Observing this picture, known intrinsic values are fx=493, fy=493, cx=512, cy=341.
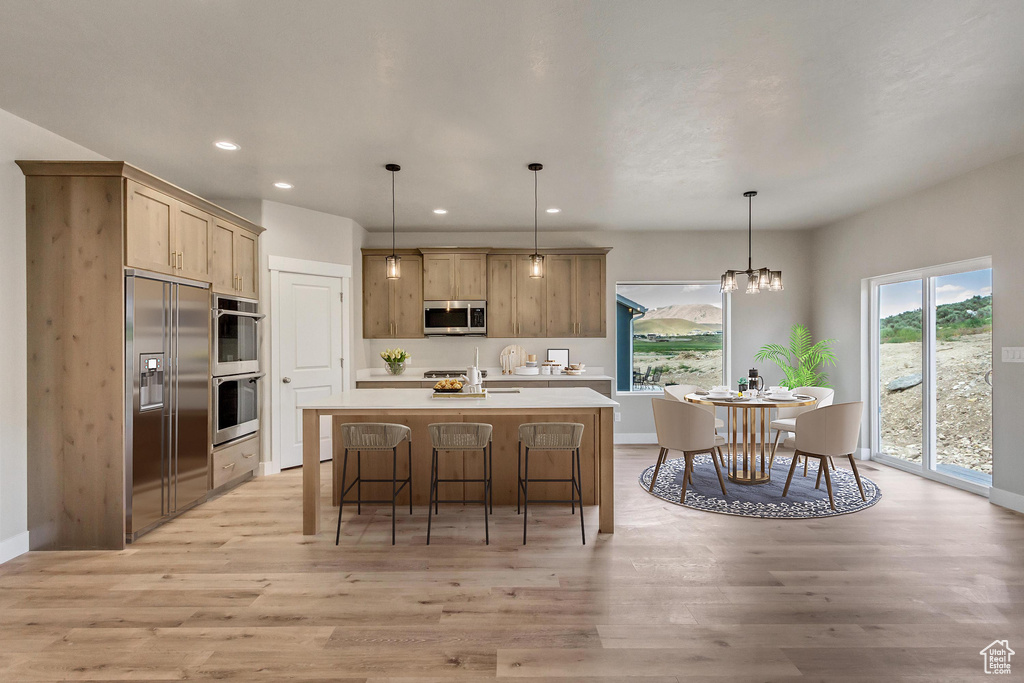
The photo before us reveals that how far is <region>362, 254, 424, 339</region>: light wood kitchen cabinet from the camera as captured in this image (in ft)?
20.2

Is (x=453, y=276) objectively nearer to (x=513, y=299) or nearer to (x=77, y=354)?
(x=513, y=299)

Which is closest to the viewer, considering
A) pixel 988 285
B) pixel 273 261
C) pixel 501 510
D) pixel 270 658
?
pixel 270 658

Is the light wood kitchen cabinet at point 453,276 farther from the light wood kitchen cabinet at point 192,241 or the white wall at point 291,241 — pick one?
the light wood kitchen cabinet at point 192,241

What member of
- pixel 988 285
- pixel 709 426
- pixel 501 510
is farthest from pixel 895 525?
pixel 501 510

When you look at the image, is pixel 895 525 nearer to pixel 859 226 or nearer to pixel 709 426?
pixel 709 426

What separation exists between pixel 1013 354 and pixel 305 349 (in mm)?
6292

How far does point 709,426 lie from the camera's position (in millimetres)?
4027

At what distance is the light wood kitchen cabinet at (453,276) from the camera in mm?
6102

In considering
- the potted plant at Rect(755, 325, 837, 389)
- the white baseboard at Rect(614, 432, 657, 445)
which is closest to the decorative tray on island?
the white baseboard at Rect(614, 432, 657, 445)

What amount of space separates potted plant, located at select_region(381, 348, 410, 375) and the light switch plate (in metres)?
5.68

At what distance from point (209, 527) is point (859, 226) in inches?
271

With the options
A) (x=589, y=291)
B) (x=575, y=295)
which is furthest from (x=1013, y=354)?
(x=575, y=295)

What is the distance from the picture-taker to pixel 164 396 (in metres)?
3.50

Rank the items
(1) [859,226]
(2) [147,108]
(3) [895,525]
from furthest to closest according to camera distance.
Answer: (1) [859,226], (3) [895,525], (2) [147,108]
